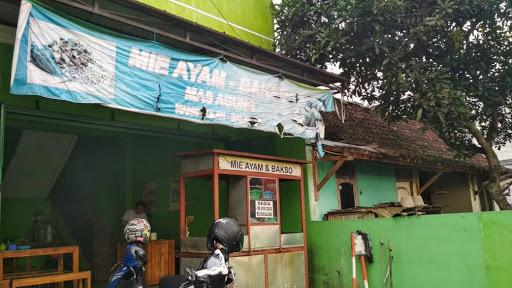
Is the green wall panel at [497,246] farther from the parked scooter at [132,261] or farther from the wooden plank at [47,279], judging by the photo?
the wooden plank at [47,279]

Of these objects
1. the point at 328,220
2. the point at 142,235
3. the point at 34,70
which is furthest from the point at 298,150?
the point at 34,70

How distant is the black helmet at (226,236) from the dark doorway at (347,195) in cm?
667

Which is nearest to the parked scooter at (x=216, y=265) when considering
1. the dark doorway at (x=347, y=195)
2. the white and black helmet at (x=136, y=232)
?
the white and black helmet at (x=136, y=232)

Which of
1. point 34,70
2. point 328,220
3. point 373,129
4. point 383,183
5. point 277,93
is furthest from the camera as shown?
point 373,129

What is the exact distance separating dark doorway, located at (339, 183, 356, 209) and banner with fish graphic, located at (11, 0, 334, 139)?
7.85ft

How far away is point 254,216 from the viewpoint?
8.13 meters

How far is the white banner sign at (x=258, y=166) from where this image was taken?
779 cm

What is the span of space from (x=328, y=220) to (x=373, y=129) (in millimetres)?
4457

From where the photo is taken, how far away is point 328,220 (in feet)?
31.8

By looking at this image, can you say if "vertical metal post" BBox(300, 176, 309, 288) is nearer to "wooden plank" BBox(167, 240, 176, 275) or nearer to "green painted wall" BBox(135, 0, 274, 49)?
"wooden plank" BBox(167, 240, 176, 275)

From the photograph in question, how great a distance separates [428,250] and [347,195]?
10.1ft

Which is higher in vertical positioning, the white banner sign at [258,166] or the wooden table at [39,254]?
the white banner sign at [258,166]

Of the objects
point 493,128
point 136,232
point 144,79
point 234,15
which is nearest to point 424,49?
point 493,128

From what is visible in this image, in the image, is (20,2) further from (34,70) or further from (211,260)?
(211,260)
